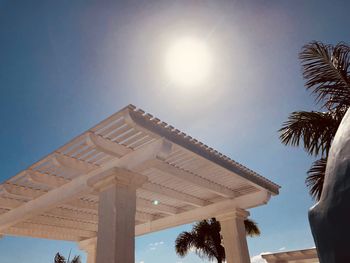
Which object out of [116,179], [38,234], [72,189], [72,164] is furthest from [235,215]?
[38,234]

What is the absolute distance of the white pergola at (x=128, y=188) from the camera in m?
6.80

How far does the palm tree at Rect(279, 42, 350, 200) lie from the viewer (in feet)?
23.1

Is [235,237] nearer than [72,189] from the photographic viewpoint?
No

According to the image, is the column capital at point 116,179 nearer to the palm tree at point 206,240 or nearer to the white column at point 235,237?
the white column at point 235,237

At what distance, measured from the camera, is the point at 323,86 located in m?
7.14

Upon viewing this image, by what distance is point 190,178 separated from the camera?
9.23 metres

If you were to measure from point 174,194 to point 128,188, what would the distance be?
3712mm

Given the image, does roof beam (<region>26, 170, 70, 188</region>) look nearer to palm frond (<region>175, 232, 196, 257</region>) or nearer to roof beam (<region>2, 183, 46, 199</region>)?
roof beam (<region>2, 183, 46, 199</region>)

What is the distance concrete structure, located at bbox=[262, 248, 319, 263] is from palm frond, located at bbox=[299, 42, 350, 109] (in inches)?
687

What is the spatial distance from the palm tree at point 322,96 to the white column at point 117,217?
445cm

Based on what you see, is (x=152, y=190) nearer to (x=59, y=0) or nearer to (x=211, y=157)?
(x=211, y=157)

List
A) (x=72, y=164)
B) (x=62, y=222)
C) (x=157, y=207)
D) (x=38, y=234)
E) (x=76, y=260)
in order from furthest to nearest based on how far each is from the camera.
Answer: (x=76, y=260), (x=38, y=234), (x=62, y=222), (x=157, y=207), (x=72, y=164)

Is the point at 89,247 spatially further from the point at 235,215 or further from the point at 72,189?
the point at 235,215

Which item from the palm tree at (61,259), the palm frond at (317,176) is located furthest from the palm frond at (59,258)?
the palm frond at (317,176)
